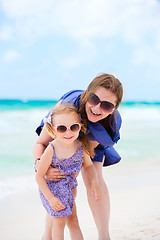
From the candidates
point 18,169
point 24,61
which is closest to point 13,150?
Answer: point 18,169

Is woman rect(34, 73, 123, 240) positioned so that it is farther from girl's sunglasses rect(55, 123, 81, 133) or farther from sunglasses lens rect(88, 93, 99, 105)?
girl's sunglasses rect(55, 123, 81, 133)

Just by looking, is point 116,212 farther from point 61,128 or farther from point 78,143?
point 61,128

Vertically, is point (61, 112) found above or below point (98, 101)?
below

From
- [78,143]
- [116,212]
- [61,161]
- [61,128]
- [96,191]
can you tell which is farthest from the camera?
[116,212]

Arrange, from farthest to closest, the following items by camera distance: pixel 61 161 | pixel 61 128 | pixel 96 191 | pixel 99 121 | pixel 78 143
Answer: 1. pixel 99 121
2. pixel 96 191
3. pixel 78 143
4. pixel 61 161
5. pixel 61 128

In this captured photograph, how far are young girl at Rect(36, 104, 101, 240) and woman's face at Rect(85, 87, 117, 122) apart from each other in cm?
13

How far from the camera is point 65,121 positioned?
7.06 ft

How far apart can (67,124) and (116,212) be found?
1.96 m

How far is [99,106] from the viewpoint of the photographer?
2.34 meters

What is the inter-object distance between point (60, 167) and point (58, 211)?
0.30 m

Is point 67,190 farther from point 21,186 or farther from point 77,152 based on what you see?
point 21,186

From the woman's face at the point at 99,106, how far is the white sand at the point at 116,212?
1.30 metres

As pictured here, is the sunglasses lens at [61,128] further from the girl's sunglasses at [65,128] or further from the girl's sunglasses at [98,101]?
→ the girl's sunglasses at [98,101]

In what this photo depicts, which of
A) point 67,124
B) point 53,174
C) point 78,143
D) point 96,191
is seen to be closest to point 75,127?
point 67,124
